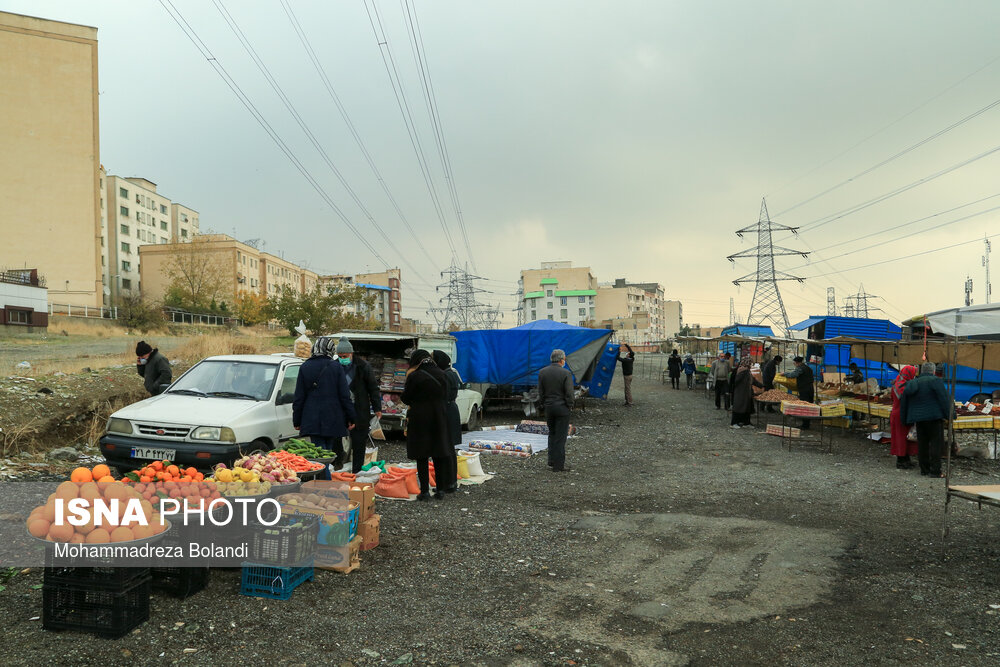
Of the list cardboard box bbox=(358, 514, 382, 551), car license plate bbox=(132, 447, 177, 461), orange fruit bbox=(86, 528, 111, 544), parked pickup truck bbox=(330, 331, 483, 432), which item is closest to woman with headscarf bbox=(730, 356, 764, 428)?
parked pickup truck bbox=(330, 331, 483, 432)

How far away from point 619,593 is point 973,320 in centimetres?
451

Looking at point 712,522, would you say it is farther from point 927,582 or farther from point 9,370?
point 9,370

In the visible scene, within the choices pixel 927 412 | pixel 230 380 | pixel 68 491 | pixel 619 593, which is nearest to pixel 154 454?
pixel 230 380

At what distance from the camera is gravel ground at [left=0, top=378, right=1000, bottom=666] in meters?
3.84

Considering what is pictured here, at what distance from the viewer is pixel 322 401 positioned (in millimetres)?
7141

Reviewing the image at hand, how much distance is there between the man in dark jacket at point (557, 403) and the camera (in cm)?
987

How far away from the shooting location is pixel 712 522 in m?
6.98

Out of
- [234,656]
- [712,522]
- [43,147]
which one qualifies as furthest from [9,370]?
[43,147]

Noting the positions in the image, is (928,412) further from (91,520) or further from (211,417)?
(91,520)

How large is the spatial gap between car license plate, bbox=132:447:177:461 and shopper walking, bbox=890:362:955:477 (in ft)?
34.6

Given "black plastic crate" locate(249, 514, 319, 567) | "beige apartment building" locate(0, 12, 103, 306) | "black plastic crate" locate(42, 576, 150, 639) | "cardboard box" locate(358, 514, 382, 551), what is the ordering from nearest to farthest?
"black plastic crate" locate(42, 576, 150, 639) → "black plastic crate" locate(249, 514, 319, 567) → "cardboard box" locate(358, 514, 382, 551) → "beige apartment building" locate(0, 12, 103, 306)

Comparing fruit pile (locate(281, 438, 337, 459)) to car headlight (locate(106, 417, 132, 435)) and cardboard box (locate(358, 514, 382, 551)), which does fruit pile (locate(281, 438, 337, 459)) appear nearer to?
cardboard box (locate(358, 514, 382, 551))

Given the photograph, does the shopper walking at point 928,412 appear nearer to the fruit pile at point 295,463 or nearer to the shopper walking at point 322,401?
the shopper walking at point 322,401

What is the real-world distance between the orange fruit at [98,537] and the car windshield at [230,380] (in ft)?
14.9
